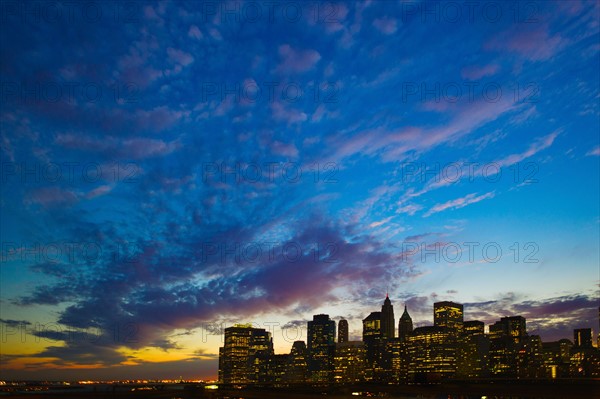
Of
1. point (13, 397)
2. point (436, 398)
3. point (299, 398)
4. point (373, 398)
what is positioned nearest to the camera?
point (13, 397)

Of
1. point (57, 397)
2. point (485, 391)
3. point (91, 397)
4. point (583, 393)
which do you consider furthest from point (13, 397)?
point (485, 391)

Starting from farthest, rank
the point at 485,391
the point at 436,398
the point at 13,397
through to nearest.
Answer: the point at 485,391 → the point at 436,398 → the point at 13,397

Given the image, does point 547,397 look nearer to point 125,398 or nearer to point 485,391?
point 485,391

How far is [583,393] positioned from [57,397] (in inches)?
5253

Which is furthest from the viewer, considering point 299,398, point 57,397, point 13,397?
point 299,398

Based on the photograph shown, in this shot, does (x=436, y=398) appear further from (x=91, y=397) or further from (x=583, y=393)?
(x=91, y=397)

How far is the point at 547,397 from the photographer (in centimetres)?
14650

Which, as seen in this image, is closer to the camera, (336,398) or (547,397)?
(336,398)

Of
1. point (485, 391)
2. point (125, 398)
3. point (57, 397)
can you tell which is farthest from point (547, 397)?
point (57, 397)

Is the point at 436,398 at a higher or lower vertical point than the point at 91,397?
lower

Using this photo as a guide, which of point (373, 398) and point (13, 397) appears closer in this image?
point (13, 397)

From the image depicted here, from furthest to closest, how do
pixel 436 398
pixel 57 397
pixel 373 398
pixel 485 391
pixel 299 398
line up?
pixel 485 391
pixel 436 398
pixel 299 398
pixel 373 398
pixel 57 397

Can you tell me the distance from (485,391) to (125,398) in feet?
454

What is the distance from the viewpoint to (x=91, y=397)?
369 feet
